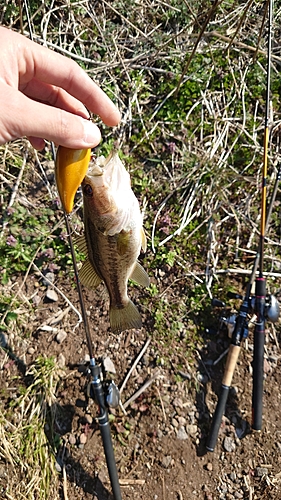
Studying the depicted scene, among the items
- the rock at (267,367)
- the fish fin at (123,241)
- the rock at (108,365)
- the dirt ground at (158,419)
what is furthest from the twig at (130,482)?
the fish fin at (123,241)

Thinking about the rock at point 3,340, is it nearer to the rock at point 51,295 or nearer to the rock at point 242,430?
the rock at point 51,295

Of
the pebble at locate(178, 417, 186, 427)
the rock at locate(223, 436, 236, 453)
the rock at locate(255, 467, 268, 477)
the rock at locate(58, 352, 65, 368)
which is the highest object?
the rock at locate(58, 352, 65, 368)

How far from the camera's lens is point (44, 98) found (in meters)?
2.50

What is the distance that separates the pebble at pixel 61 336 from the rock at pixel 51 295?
29 centimetres

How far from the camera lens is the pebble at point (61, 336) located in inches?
141

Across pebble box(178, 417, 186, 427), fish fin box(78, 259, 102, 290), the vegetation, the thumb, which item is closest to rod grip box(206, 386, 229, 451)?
pebble box(178, 417, 186, 427)

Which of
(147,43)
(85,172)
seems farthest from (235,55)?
(85,172)

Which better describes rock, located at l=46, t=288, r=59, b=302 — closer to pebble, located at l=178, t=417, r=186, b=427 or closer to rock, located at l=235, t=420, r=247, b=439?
pebble, located at l=178, t=417, r=186, b=427

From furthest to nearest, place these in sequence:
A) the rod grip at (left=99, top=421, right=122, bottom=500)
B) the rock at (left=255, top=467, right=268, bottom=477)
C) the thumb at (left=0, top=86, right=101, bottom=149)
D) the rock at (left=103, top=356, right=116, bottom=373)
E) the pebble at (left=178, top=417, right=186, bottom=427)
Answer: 1. the rock at (left=103, top=356, right=116, bottom=373)
2. the pebble at (left=178, top=417, right=186, bottom=427)
3. the rock at (left=255, top=467, right=268, bottom=477)
4. the rod grip at (left=99, top=421, right=122, bottom=500)
5. the thumb at (left=0, top=86, right=101, bottom=149)

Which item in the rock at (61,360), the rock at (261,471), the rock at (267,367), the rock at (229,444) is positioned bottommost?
the rock at (261,471)

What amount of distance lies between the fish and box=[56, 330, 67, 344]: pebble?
4.22 ft

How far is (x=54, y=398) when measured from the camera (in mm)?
3352

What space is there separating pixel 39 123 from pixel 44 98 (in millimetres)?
804

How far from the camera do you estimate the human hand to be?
5.85 feet
